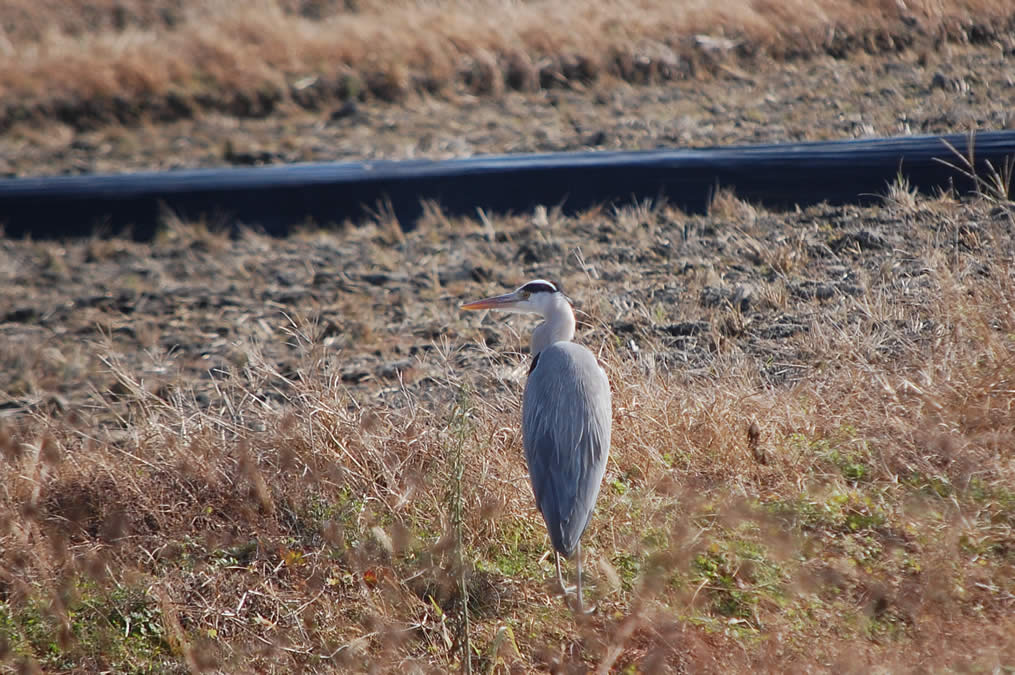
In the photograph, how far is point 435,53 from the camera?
1533cm

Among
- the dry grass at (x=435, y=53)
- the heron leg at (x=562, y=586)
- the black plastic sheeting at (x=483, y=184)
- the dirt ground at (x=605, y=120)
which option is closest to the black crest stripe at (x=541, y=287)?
the heron leg at (x=562, y=586)

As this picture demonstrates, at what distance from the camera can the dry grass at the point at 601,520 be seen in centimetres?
363

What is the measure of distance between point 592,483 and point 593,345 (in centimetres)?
187

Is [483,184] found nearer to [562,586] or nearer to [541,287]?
[541,287]

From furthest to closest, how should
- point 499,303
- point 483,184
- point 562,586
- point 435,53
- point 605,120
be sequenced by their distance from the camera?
1. point 435,53
2. point 605,120
3. point 483,184
4. point 499,303
5. point 562,586

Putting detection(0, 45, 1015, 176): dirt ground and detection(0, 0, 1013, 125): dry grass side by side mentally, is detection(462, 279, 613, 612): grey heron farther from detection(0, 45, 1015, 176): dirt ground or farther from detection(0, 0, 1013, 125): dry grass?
detection(0, 0, 1013, 125): dry grass

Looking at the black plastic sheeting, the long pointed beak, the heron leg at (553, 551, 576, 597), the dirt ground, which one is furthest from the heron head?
the dirt ground

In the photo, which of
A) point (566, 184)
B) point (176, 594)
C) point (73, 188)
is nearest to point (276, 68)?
point (73, 188)

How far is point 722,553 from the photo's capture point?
3.98 m

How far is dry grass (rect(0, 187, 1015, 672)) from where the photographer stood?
3627mm

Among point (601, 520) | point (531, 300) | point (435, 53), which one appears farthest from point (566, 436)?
point (435, 53)

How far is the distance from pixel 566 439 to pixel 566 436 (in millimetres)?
13

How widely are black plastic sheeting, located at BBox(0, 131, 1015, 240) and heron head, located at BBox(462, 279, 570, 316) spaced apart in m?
4.33

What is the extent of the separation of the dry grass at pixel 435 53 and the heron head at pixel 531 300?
9.85 m
